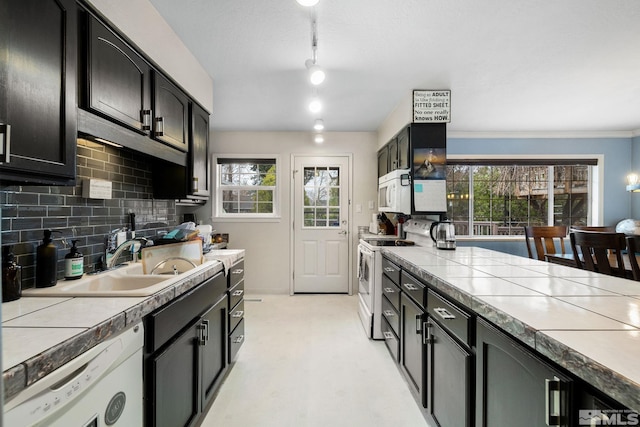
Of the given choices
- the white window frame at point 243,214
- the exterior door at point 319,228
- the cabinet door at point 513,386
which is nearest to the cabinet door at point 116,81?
the cabinet door at point 513,386

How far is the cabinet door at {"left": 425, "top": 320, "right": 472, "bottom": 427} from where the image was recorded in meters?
1.27

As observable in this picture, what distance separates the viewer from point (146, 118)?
1778 millimetres

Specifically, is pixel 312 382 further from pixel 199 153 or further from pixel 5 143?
→ pixel 5 143

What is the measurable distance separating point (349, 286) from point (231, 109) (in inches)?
110

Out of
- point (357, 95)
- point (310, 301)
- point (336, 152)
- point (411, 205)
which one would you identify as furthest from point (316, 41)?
point (310, 301)

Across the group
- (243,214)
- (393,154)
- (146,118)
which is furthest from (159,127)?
(243,214)

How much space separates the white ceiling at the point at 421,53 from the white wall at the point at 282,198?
0.77m

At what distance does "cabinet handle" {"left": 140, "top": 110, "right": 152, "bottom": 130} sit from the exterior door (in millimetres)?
2745

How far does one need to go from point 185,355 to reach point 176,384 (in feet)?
0.41

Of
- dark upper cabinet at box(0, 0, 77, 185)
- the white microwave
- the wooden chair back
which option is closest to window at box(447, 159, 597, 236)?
the white microwave

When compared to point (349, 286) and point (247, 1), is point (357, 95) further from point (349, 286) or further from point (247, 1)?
point (349, 286)

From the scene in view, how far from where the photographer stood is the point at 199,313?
1.67 m

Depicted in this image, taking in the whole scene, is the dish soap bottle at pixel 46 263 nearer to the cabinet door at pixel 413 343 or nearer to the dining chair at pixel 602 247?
the cabinet door at pixel 413 343

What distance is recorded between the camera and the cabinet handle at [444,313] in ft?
4.63
